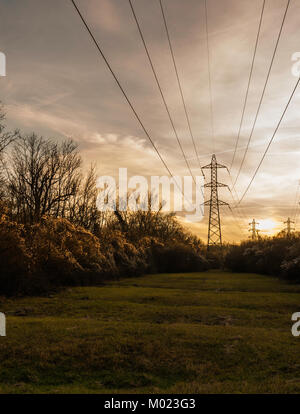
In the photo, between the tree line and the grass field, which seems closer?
the grass field

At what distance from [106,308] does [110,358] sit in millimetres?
6478

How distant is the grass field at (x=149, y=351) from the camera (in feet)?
22.4

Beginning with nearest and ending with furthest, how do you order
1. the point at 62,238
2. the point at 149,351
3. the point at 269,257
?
the point at 149,351 → the point at 62,238 → the point at 269,257

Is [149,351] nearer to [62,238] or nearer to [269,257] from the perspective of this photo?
[62,238]

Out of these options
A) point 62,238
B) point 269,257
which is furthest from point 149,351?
point 269,257

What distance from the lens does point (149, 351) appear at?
330 inches

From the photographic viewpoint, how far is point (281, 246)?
3225 centimetres

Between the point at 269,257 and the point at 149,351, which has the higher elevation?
the point at 269,257

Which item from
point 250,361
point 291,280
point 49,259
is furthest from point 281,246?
point 250,361

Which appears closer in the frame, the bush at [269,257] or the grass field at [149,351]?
the grass field at [149,351]

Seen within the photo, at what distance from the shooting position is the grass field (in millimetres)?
6832

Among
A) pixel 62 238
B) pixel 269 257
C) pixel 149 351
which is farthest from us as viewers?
pixel 269 257

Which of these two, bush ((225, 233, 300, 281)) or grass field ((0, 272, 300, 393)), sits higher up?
bush ((225, 233, 300, 281))
